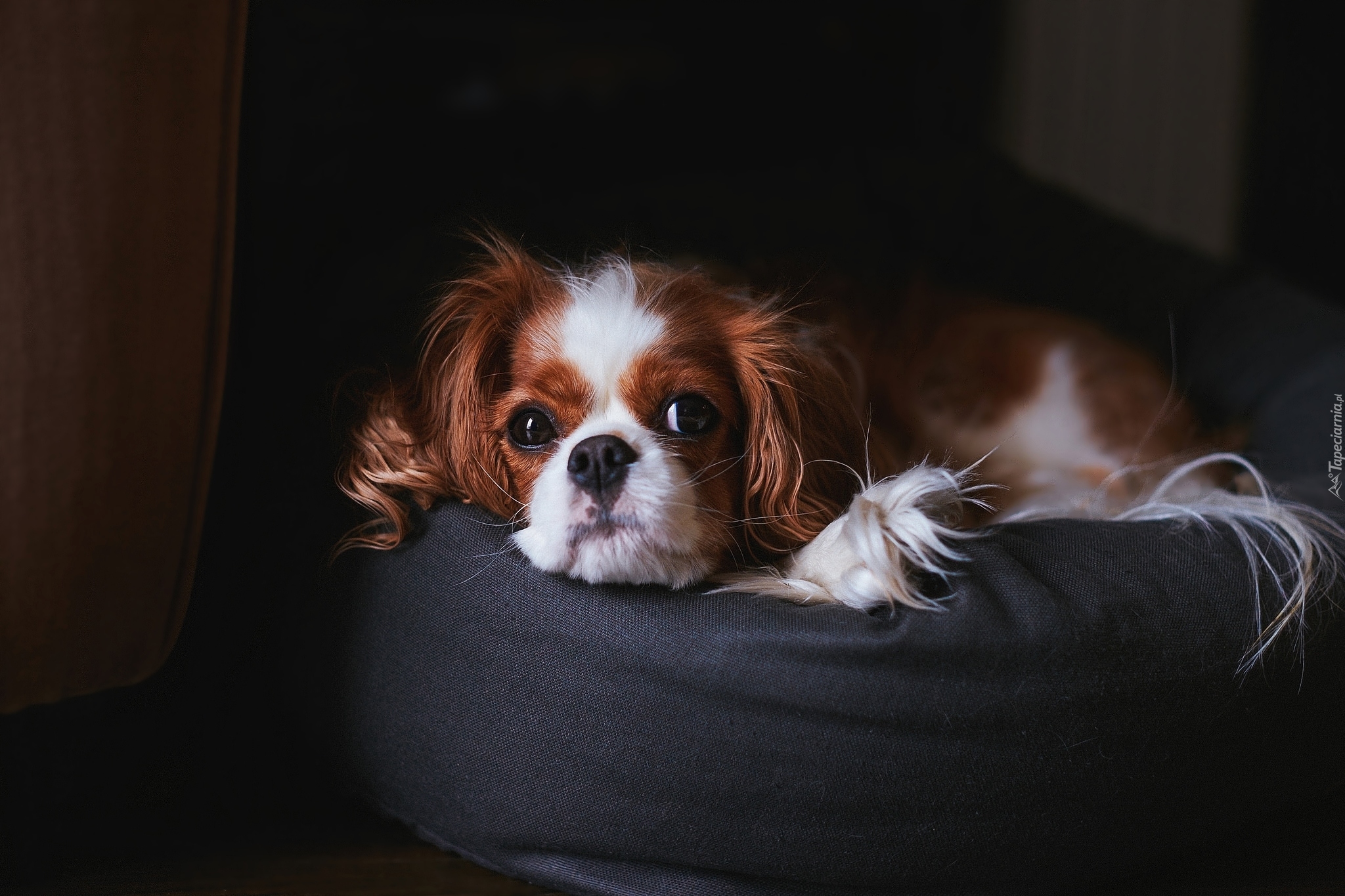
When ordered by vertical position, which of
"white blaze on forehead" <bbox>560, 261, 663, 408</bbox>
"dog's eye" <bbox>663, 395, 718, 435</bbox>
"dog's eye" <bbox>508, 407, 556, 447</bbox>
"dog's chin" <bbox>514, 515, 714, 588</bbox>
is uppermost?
"white blaze on forehead" <bbox>560, 261, 663, 408</bbox>

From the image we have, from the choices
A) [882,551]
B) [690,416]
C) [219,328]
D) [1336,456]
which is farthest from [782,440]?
[1336,456]

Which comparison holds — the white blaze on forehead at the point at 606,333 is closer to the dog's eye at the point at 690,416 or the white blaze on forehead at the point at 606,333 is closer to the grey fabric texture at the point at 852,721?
the dog's eye at the point at 690,416

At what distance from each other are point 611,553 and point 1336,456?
3.89ft

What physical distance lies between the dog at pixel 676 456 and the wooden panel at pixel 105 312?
25cm

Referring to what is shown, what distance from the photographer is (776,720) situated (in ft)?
3.33

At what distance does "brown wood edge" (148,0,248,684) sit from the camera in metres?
1.06

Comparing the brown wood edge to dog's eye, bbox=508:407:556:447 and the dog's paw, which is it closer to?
dog's eye, bbox=508:407:556:447

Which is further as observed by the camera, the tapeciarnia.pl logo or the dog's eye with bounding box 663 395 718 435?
the tapeciarnia.pl logo

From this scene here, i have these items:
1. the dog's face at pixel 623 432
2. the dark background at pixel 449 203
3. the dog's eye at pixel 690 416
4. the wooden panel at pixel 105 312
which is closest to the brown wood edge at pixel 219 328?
the wooden panel at pixel 105 312

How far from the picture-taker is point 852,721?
3.30ft

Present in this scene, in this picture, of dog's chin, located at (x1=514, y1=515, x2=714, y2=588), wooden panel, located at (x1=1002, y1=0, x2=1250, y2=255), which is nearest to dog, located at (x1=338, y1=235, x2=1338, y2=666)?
dog's chin, located at (x1=514, y1=515, x2=714, y2=588)

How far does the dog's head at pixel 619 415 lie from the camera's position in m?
1.15

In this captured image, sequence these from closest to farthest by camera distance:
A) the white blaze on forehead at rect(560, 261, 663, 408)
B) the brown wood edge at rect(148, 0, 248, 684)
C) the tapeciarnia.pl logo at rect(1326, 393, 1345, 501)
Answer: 1. the brown wood edge at rect(148, 0, 248, 684)
2. the white blaze on forehead at rect(560, 261, 663, 408)
3. the tapeciarnia.pl logo at rect(1326, 393, 1345, 501)

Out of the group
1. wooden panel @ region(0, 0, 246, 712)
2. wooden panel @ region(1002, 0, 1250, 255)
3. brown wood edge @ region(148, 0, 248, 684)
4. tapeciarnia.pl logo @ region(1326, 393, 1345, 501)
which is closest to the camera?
wooden panel @ region(0, 0, 246, 712)
